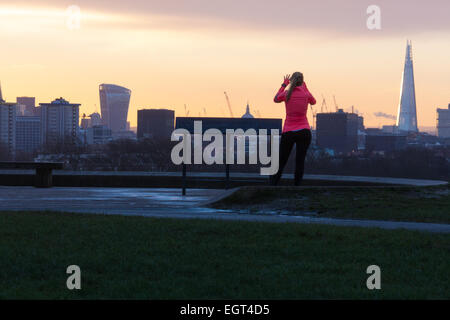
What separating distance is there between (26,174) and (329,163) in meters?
90.5

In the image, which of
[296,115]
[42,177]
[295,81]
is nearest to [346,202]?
[296,115]

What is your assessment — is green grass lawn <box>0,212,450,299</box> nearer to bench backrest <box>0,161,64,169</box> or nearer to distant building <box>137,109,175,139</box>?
bench backrest <box>0,161,64,169</box>

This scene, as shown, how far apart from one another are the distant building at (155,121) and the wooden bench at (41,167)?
438 ft

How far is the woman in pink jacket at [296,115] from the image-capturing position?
1330cm

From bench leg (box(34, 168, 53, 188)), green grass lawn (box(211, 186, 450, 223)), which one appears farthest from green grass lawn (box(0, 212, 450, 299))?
bench leg (box(34, 168, 53, 188))

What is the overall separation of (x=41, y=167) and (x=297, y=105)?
894 centimetres

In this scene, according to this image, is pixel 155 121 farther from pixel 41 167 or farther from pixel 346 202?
pixel 346 202

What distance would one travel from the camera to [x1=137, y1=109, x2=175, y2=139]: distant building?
15775 cm

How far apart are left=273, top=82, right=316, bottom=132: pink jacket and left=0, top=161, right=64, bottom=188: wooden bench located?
8.15 meters

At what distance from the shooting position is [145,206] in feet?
44.3

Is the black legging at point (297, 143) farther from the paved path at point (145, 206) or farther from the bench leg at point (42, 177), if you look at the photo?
the bench leg at point (42, 177)

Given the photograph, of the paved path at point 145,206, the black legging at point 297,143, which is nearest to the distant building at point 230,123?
the paved path at point 145,206

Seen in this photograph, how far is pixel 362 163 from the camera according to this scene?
11388 centimetres
